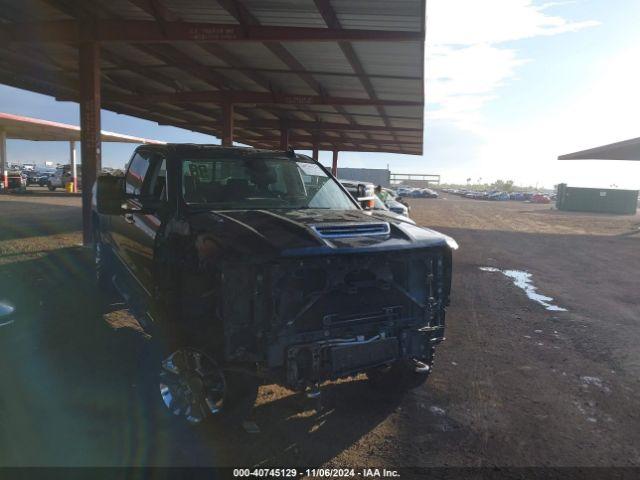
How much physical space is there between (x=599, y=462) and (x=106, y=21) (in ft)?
35.1

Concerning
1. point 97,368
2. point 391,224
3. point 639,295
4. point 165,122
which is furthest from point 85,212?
point 165,122

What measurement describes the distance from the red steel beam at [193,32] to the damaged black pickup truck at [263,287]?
546 cm

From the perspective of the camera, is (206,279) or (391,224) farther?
(391,224)

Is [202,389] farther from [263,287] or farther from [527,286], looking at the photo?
[527,286]

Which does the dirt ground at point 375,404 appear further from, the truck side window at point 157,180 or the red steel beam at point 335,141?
the red steel beam at point 335,141

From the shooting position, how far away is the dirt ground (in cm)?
329

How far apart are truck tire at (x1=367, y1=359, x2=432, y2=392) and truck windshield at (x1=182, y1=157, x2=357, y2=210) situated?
1585 mm

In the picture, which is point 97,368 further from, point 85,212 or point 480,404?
point 85,212

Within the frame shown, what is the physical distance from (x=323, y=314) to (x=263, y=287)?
47cm

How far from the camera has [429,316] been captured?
368 centimetres

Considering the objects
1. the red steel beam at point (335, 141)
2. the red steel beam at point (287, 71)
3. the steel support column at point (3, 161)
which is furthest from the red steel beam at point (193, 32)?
the steel support column at point (3, 161)

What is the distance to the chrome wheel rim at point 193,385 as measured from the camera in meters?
3.48

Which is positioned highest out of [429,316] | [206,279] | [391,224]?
[391,224]

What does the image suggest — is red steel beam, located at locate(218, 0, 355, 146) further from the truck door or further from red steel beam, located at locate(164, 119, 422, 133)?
red steel beam, located at locate(164, 119, 422, 133)
